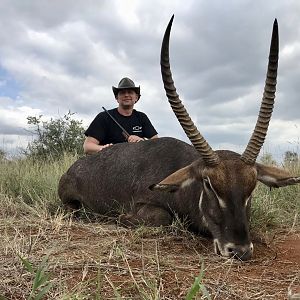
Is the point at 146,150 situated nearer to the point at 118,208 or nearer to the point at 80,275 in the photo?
the point at 118,208

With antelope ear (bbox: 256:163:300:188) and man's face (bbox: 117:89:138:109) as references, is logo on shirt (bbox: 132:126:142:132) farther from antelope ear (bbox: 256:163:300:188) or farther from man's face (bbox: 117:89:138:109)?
antelope ear (bbox: 256:163:300:188)

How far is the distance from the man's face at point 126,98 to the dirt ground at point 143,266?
3529mm

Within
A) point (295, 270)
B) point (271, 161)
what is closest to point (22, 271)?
point (295, 270)

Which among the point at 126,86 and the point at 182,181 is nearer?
the point at 182,181

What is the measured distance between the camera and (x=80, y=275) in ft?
9.62

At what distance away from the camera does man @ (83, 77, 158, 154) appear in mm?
7633

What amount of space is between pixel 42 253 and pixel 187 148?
2.59m

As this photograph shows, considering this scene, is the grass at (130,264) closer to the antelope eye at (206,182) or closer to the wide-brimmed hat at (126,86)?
the antelope eye at (206,182)

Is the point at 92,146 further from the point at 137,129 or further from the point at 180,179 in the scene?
the point at 180,179

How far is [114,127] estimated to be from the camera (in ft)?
25.6

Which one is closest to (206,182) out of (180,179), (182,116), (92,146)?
(180,179)

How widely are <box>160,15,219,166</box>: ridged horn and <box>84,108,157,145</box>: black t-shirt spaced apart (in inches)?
138

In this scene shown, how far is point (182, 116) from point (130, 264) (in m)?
1.53

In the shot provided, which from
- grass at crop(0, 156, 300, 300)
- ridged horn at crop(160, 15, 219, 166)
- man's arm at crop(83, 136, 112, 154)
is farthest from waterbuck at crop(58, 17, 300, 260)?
man's arm at crop(83, 136, 112, 154)
